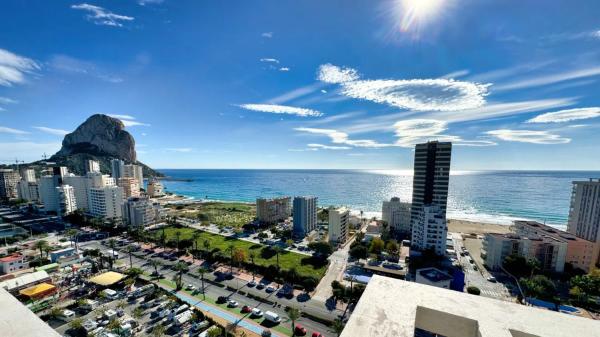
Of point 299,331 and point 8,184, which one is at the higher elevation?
point 8,184

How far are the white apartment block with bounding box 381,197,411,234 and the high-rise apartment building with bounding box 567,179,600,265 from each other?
115 feet

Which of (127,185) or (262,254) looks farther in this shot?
(127,185)

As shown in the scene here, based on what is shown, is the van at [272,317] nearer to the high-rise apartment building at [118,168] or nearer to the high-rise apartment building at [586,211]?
the high-rise apartment building at [586,211]

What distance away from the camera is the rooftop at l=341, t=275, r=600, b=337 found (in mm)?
6906

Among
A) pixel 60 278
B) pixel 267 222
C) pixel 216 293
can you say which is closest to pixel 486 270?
pixel 216 293

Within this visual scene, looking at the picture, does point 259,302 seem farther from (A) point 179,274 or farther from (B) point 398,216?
(B) point 398,216

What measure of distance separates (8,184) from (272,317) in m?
165

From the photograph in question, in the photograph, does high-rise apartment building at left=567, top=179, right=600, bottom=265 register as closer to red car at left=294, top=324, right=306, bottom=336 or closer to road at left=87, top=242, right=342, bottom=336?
road at left=87, top=242, right=342, bottom=336

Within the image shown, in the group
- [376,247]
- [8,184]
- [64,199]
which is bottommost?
[376,247]

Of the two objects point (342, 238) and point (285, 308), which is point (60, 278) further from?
point (342, 238)

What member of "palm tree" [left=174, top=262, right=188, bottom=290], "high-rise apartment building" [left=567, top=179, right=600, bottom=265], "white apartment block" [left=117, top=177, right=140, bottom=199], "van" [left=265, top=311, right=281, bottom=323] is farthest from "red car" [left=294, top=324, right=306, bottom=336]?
"white apartment block" [left=117, top=177, right=140, bottom=199]

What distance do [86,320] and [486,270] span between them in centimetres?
6203

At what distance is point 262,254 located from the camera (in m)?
50.3

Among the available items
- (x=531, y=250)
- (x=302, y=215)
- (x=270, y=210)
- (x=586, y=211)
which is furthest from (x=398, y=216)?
(x=270, y=210)
